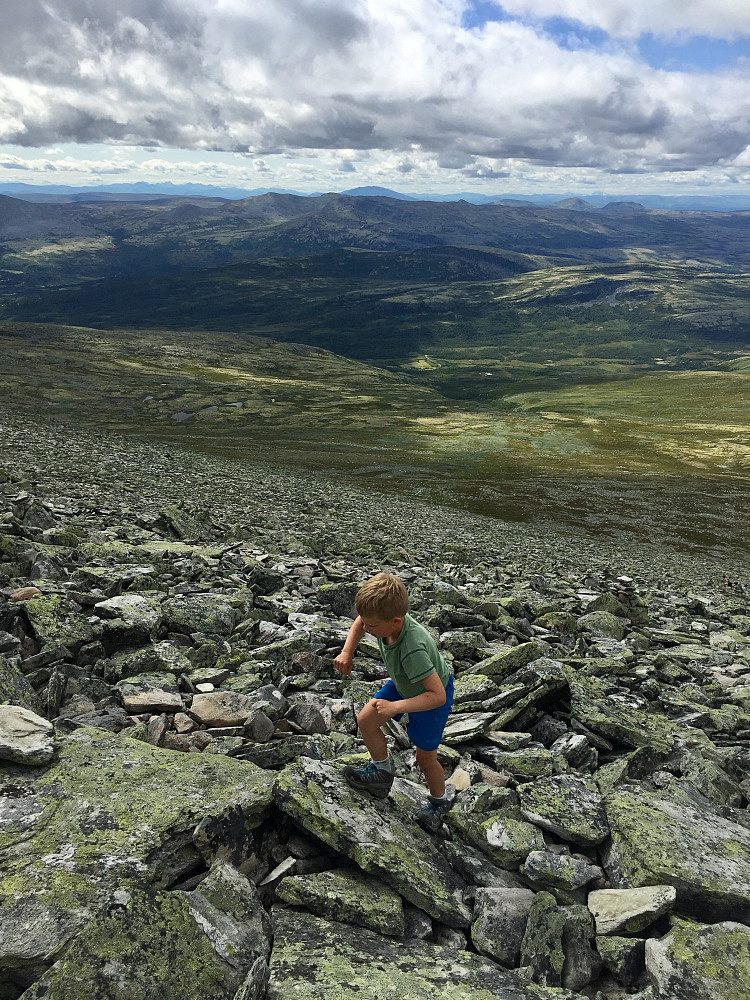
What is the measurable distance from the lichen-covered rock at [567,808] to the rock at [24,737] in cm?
573

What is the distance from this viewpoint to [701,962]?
5.20 meters

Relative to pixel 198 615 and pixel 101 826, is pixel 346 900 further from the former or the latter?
pixel 198 615

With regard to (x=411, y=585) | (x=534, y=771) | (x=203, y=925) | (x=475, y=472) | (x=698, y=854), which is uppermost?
(x=203, y=925)

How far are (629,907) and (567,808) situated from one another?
1.60m

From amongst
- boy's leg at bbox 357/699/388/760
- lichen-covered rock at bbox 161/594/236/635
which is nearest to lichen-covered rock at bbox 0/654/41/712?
lichen-covered rock at bbox 161/594/236/635

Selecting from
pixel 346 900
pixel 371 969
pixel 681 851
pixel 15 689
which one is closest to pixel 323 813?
pixel 346 900

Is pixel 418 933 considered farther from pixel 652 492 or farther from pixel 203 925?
pixel 652 492

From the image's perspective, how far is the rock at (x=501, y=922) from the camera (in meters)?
5.61

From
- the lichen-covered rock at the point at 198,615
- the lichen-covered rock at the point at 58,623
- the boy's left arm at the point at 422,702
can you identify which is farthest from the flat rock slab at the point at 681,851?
the lichen-covered rock at the point at 58,623

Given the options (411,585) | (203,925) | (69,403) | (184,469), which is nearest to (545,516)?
(184,469)

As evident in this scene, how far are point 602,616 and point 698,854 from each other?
1380 cm

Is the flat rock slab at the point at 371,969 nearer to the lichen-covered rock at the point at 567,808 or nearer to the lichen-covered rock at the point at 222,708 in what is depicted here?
the lichen-covered rock at the point at 567,808

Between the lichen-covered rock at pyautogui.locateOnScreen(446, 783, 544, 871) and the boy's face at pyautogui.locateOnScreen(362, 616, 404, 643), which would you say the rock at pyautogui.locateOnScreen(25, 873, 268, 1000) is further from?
the boy's face at pyautogui.locateOnScreen(362, 616, 404, 643)

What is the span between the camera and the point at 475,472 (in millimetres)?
102875
